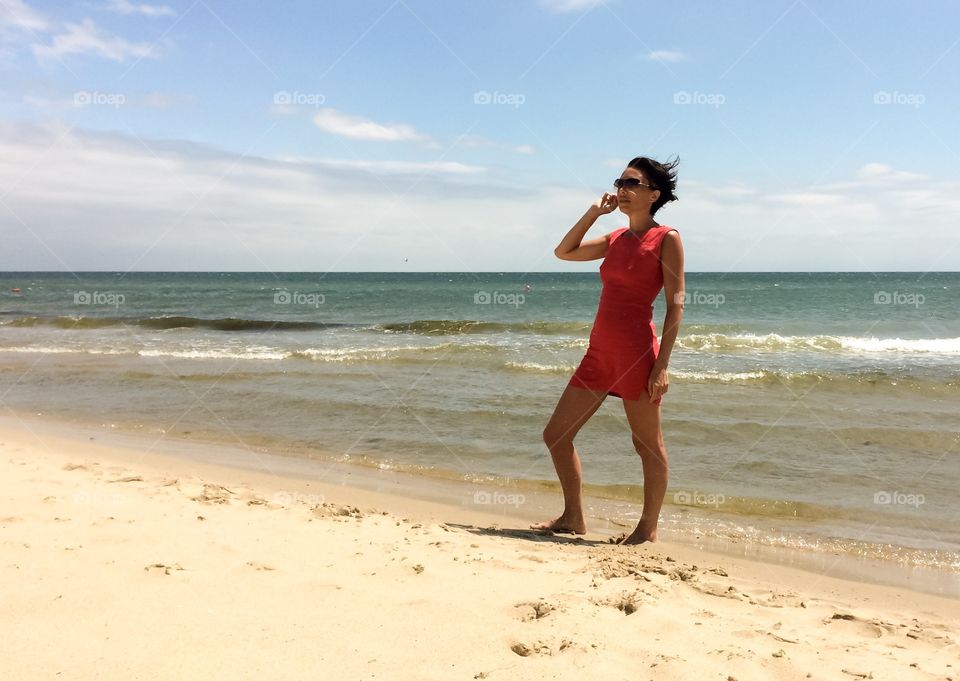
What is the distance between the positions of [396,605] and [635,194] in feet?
8.03

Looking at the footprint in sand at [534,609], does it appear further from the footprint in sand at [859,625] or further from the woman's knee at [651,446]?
the woman's knee at [651,446]

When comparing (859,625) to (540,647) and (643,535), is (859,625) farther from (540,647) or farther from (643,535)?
(540,647)

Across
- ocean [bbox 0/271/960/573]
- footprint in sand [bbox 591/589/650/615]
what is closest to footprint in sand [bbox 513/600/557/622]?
footprint in sand [bbox 591/589/650/615]

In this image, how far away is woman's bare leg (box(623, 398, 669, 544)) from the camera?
4.02 meters

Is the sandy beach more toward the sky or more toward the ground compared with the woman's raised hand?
more toward the ground

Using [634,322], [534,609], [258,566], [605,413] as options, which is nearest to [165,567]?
[258,566]

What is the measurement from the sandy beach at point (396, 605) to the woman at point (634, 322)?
56 centimetres

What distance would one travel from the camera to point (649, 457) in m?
4.10

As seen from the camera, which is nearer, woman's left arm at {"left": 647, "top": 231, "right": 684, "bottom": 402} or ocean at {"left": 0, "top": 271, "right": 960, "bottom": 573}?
woman's left arm at {"left": 647, "top": 231, "right": 684, "bottom": 402}

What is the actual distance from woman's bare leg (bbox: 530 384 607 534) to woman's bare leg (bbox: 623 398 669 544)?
218 millimetres

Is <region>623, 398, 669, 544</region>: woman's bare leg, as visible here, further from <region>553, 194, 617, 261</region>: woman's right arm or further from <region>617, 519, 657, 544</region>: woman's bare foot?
<region>553, 194, 617, 261</region>: woman's right arm

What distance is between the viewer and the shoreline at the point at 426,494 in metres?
4.07

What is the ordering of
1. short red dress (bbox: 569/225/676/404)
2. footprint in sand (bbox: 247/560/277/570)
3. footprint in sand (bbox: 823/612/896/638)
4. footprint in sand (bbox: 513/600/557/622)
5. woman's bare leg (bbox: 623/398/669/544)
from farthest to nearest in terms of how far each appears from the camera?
woman's bare leg (bbox: 623/398/669/544), short red dress (bbox: 569/225/676/404), footprint in sand (bbox: 247/560/277/570), footprint in sand (bbox: 823/612/896/638), footprint in sand (bbox: 513/600/557/622)

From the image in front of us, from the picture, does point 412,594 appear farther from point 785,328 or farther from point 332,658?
point 785,328
